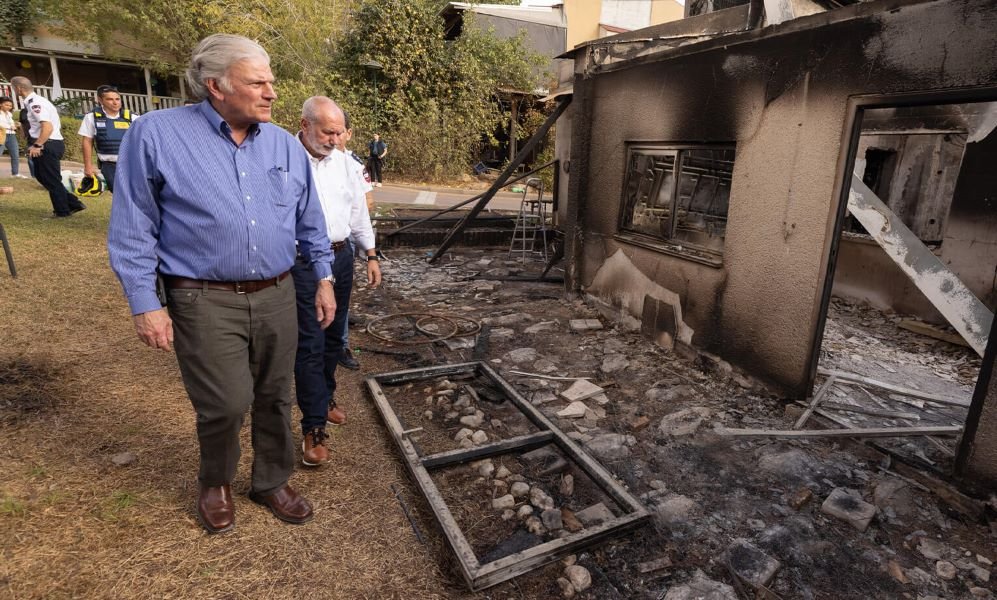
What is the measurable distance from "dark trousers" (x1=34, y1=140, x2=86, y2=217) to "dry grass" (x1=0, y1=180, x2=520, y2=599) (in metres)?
4.43

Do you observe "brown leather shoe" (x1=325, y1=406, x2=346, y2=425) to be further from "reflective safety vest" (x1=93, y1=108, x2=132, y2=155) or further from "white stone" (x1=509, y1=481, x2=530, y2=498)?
"reflective safety vest" (x1=93, y1=108, x2=132, y2=155)

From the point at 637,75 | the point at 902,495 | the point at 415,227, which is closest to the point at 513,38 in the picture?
the point at 415,227

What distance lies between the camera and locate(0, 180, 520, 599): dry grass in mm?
2289

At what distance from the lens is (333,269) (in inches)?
130

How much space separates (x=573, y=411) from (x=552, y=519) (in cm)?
128

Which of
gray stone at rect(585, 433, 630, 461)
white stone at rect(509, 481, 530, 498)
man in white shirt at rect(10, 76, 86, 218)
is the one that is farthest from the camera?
man in white shirt at rect(10, 76, 86, 218)

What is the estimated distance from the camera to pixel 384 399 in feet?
13.0

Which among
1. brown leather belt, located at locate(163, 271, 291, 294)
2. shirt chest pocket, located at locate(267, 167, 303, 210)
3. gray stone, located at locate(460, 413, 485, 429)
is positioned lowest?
gray stone, located at locate(460, 413, 485, 429)

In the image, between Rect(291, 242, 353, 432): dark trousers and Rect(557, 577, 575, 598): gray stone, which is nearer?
Rect(557, 577, 575, 598): gray stone

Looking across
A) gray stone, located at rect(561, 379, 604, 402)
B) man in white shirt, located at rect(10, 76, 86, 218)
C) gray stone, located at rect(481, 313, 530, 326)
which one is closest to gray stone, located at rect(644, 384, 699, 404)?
gray stone, located at rect(561, 379, 604, 402)

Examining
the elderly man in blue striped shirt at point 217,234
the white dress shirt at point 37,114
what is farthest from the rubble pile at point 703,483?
the white dress shirt at point 37,114

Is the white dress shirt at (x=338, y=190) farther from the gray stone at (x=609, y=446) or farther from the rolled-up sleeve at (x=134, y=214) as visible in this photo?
the gray stone at (x=609, y=446)

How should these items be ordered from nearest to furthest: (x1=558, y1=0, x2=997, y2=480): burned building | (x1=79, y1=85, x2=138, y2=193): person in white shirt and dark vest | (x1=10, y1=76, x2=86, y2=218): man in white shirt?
(x1=558, y1=0, x2=997, y2=480): burned building
(x1=79, y1=85, x2=138, y2=193): person in white shirt and dark vest
(x1=10, y1=76, x2=86, y2=218): man in white shirt

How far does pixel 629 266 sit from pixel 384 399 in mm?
3151
